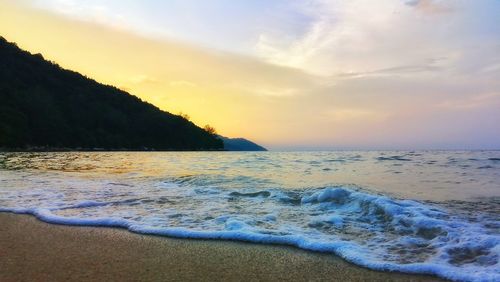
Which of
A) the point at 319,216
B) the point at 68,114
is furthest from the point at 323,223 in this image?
the point at 68,114

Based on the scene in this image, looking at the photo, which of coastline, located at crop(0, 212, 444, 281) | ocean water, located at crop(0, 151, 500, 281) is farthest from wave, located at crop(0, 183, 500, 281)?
coastline, located at crop(0, 212, 444, 281)

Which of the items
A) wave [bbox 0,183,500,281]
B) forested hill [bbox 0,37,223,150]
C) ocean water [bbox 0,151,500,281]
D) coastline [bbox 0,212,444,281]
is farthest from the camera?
forested hill [bbox 0,37,223,150]

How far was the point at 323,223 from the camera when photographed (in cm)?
620

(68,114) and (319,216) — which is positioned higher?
(68,114)

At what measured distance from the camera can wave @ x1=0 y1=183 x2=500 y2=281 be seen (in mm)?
4305

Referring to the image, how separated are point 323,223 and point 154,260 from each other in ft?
9.69

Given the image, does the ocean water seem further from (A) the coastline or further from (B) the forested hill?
(B) the forested hill

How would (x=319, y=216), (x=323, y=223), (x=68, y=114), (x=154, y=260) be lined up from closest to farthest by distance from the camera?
(x=154, y=260)
(x=323, y=223)
(x=319, y=216)
(x=68, y=114)

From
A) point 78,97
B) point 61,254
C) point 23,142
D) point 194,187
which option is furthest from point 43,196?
point 78,97

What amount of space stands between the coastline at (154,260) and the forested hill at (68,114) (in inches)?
2425

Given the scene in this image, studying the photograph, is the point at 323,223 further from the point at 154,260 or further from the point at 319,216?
the point at 154,260

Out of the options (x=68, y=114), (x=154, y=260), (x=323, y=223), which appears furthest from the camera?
(x=68, y=114)

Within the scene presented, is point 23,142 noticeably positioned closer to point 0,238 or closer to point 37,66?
point 37,66

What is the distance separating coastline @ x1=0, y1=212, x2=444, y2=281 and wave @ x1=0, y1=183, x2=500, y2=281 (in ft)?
0.94
